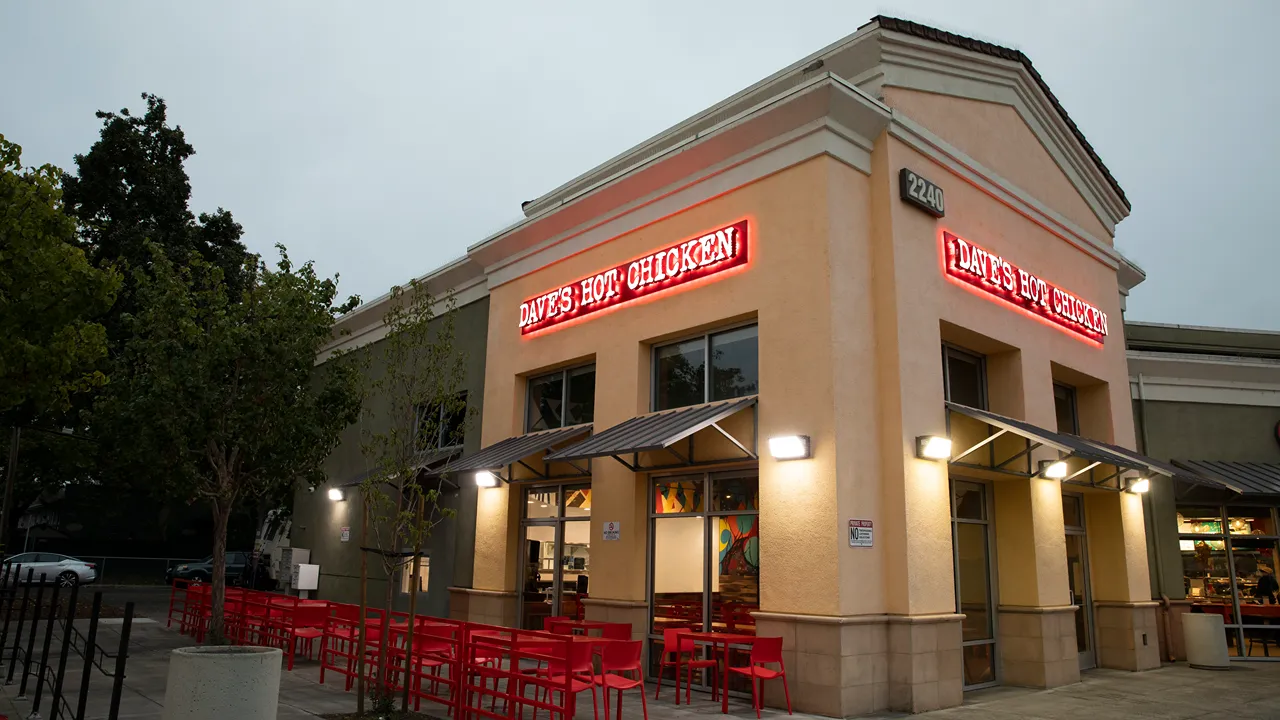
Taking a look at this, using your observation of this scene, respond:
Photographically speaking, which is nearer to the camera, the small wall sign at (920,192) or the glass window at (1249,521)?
the small wall sign at (920,192)

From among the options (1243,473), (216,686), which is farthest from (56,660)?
(1243,473)

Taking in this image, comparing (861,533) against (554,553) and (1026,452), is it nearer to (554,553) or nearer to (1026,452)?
(1026,452)

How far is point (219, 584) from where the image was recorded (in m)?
13.1

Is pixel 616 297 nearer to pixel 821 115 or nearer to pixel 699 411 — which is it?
pixel 699 411

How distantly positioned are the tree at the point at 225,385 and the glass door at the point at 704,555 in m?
6.07

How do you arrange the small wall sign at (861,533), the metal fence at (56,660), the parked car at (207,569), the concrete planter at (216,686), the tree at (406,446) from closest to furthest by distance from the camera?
the metal fence at (56,660), the concrete planter at (216,686), the tree at (406,446), the small wall sign at (861,533), the parked car at (207,569)

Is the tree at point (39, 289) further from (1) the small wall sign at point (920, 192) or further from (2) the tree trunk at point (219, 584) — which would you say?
(1) the small wall sign at point (920, 192)

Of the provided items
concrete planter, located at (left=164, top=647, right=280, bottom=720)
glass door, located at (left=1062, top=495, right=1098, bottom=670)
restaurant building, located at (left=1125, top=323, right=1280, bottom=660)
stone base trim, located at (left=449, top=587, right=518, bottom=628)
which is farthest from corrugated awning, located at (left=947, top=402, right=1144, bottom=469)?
concrete planter, located at (left=164, top=647, right=280, bottom=720)

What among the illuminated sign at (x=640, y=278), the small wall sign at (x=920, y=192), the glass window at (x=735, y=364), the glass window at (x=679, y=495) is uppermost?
the small wall sign at (x=920, y=192)

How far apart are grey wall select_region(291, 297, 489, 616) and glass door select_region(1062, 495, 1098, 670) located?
34.0ft

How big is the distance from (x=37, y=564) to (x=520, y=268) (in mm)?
25620

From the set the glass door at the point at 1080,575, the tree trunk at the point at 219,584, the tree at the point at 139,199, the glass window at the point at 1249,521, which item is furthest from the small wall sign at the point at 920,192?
the tree at the point at 139,199

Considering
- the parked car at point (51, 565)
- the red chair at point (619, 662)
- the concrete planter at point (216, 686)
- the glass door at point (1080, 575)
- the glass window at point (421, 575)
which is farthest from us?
the parked car at point (51, 565)

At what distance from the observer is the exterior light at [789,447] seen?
10.2 metres
